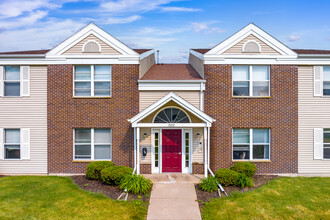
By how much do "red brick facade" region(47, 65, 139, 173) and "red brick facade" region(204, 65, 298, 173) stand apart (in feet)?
14.6

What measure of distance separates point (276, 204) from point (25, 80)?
14.2 m

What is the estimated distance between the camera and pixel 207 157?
1365cm

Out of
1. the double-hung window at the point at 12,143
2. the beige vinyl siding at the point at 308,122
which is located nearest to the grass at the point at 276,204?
the beige vinyl siding at the point at 308,122

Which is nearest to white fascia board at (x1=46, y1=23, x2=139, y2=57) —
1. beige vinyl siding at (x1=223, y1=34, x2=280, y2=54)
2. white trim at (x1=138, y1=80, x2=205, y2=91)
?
white trim at (x1=138, y1=80, x2=205, y2=91)

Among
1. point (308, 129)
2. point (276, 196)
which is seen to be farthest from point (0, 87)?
point (308, 129)

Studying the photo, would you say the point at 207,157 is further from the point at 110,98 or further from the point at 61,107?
the point at 61,107

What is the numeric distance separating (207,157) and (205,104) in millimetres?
2937

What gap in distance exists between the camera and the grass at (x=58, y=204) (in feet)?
31.1

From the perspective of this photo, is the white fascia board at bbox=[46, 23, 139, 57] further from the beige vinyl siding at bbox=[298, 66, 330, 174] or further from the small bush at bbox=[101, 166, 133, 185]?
the beige vinyl siding at bbox=[298, 66, 330, 174]

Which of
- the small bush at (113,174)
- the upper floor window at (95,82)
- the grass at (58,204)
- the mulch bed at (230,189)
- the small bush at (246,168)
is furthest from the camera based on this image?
the upper floor window at (95,82)

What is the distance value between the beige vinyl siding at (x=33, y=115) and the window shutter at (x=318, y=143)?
50.2ft

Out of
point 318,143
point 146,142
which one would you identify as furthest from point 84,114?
point 318,143

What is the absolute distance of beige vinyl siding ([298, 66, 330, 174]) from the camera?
14375mm

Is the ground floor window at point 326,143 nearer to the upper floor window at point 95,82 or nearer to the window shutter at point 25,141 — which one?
the upper floor window at point 95,82
